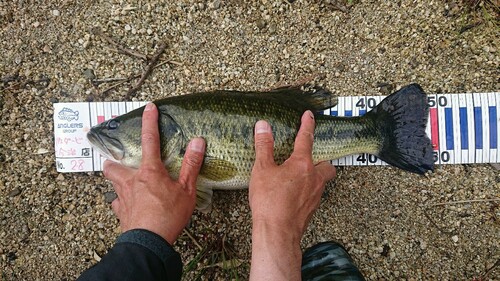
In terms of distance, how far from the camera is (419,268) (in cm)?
330

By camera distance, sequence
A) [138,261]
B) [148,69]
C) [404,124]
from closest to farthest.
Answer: [138,261] < [404,124] < [148,69]

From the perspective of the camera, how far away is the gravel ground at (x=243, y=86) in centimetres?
332

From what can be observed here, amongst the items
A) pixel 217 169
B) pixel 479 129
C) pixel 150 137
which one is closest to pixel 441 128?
pixel 479 129

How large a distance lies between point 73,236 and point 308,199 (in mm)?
1961

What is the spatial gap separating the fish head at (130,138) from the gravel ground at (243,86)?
0.58m

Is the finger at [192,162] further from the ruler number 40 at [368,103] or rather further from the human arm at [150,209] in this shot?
the ruler number 40 at [368,103]

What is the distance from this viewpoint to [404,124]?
310 cm

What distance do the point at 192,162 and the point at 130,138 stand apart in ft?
1.61

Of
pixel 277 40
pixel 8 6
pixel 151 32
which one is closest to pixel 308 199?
pixel 277 40

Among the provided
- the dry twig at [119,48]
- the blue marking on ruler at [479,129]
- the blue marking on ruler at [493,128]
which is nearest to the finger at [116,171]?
the dry twig at [119,48]

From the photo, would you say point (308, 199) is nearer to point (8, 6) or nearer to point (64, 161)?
point (64, 161)

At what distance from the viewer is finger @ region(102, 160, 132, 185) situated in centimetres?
282

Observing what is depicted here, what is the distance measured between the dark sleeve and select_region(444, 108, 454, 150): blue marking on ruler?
2.32m

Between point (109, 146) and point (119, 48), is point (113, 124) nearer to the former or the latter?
point (109, 146)
